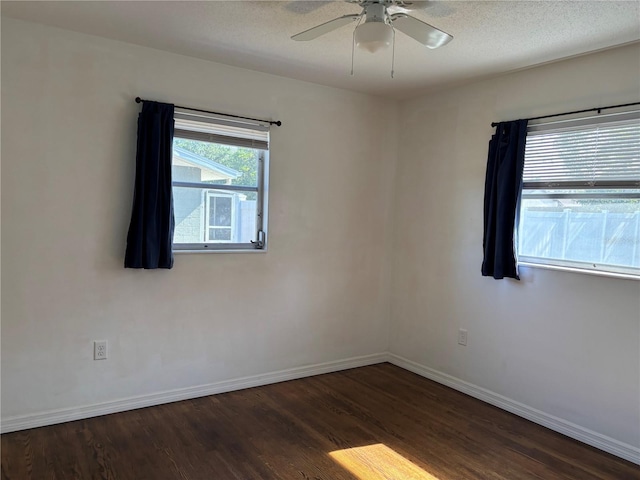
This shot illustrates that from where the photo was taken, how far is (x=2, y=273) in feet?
8.74

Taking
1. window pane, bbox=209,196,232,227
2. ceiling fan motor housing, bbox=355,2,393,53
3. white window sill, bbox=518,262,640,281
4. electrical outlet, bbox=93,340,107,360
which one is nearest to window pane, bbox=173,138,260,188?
window pane, bbox=209,196,232,227

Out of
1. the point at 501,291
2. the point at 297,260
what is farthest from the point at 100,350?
the point at 501,291

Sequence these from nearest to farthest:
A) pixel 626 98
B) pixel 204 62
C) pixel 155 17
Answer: pixel 155 17 < pixel 626 98 < pixel 204 62

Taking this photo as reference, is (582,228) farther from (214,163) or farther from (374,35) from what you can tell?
(214,163)

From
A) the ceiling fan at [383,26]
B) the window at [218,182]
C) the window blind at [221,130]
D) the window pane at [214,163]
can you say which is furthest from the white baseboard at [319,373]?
the ceiling fan at [383,26]

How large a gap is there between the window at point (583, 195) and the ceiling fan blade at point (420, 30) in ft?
4.29

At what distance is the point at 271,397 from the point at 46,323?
1575 millimetres

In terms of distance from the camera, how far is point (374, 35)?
6.65 feet

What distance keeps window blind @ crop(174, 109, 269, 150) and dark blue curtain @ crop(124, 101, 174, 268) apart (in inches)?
5.7

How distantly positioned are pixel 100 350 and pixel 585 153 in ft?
11.0

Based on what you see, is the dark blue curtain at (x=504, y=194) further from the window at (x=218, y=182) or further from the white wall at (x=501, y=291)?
the window at (x=218, y=182)

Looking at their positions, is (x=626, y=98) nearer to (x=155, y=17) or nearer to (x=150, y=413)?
(x=155, y=17)

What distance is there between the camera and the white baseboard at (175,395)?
2771mm

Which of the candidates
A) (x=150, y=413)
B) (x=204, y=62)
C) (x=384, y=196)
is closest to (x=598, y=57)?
(x=384, y=196)
